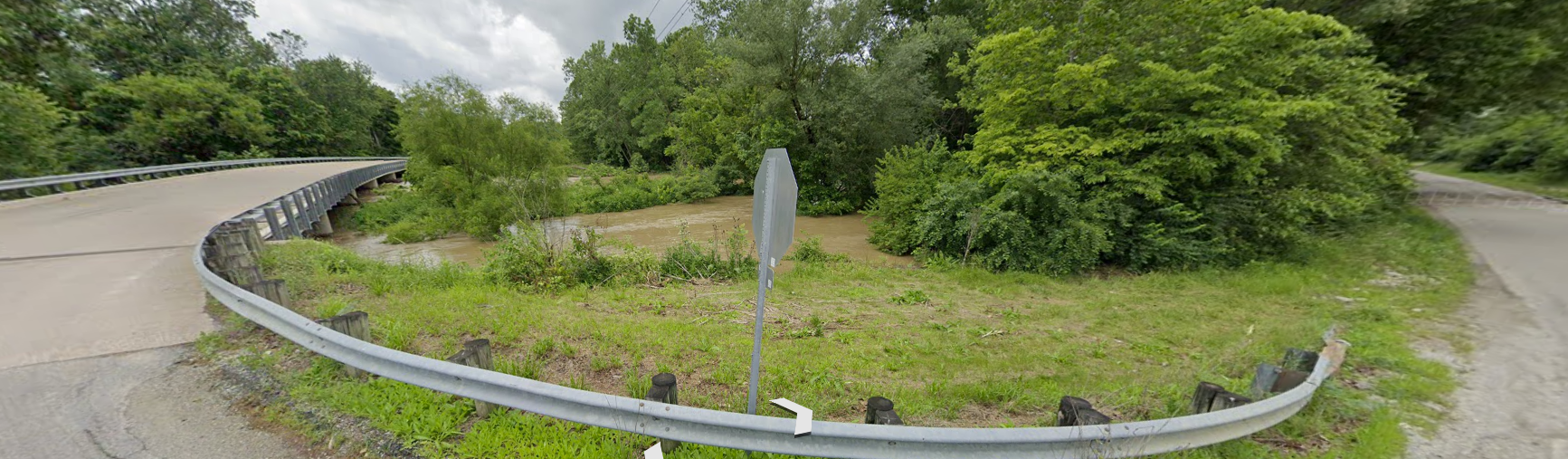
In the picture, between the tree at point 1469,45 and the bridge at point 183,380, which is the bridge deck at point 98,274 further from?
the tree at point 1469,45

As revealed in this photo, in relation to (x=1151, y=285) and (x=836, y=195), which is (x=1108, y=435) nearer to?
(x=1151, y=285)

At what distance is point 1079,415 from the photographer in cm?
216

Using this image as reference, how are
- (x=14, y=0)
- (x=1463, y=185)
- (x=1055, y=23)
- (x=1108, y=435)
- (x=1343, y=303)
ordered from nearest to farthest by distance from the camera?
(x=1108, y=435), (x=1343, y=303), (x=1055, y=23), (x=14, y=0), (x=1463, y=185)

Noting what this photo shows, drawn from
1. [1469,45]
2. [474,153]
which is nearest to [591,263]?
[474,153]

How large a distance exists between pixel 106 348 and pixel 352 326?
2.00 meters

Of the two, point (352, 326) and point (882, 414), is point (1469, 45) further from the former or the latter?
point (352, 326)

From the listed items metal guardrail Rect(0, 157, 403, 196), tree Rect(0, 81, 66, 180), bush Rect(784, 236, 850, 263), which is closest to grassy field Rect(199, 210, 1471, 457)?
bush Rect(784, 236, 850, 263)

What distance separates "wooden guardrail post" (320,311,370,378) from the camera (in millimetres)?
2830

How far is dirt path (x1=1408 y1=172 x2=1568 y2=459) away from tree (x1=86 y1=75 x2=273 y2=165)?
33251 millimetres

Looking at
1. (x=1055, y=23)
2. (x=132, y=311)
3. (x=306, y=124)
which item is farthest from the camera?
(x=306, y=124)

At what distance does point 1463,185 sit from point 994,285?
2492 cm

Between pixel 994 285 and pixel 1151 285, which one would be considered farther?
pixel 994 285

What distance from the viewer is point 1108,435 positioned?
2.08 m

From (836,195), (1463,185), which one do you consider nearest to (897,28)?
(836,195)
